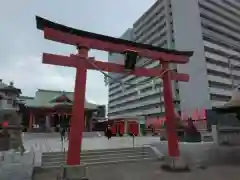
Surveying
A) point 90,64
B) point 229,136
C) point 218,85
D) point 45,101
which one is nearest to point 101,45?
point 90,64

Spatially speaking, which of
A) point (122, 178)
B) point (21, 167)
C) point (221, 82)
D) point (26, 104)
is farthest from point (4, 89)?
point (221, 82)

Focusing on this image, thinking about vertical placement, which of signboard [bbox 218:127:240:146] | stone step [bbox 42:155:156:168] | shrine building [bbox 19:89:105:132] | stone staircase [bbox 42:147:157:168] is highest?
shrine building [bbox 19:89:105:132]

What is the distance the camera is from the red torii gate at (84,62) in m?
8.37

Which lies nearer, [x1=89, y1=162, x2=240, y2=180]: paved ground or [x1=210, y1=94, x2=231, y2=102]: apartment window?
[x1=89, y1=162, x2=240, y2=180]: paved ground

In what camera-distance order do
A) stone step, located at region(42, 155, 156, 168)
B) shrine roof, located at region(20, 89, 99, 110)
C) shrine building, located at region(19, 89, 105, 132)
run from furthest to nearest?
1. shrine roof, located at region(20, 89, 99, 110)
2. shrine building, located at region(19, 89, 105, 132)
3. stone step, located at region(42, 155, 156, 168)

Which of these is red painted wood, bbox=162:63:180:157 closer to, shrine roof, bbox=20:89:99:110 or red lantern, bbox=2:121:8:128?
red lantern, bbox=2:121:8:128

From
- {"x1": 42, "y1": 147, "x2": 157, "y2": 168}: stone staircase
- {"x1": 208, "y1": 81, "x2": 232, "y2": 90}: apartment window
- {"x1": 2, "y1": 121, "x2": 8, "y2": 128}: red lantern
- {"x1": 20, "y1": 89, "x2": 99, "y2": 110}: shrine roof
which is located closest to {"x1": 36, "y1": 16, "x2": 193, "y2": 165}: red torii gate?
{"x1": 2, "y1": 121, "x2": 8, "y2": 128}: red lantern

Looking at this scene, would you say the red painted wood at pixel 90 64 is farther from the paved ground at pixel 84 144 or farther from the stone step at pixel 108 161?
the paved ground at pixel 84 144

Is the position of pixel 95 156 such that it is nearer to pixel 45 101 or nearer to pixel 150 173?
pixel 150 173

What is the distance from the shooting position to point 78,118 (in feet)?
27.8

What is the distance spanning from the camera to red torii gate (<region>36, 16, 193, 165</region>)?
837cm

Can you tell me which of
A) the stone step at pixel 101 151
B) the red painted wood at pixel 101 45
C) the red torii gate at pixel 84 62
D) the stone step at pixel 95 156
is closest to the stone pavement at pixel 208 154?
the stone step at pixel 101 151

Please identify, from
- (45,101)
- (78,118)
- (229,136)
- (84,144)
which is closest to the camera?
(78,118)

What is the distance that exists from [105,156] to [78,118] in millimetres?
5253
